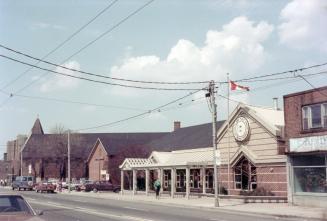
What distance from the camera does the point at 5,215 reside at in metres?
12.1

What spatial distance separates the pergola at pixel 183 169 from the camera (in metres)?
44.6

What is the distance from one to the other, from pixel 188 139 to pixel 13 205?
157 ft

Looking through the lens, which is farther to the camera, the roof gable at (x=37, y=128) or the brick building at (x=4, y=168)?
the brick building at (x=4, y=168)

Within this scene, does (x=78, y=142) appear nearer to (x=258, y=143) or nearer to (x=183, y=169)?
(x=183, y=169)

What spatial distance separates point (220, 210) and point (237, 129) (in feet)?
41.8

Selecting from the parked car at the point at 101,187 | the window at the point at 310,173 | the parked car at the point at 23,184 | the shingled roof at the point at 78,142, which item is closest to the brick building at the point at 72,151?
the shingled roof at the point at 78,142

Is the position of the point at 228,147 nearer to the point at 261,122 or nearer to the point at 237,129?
the point at 237,129

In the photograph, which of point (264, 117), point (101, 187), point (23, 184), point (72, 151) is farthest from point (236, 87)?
point (72, 151)

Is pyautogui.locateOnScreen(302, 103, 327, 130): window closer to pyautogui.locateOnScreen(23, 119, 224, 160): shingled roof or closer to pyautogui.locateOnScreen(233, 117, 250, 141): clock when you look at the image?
pyautogui.locateOnScreen(233, 117, 250, 141): clock

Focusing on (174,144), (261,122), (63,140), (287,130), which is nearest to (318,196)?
(287,130)

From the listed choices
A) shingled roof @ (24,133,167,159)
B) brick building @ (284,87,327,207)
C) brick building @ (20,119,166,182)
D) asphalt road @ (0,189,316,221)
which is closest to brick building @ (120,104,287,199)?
brick building @ (284,87,327,207)

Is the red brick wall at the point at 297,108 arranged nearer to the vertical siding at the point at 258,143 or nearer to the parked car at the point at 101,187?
the vertical siding at the point at 258,143

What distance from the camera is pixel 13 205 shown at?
13266 millimetres

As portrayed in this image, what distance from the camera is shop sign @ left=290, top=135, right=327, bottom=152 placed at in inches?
1188
